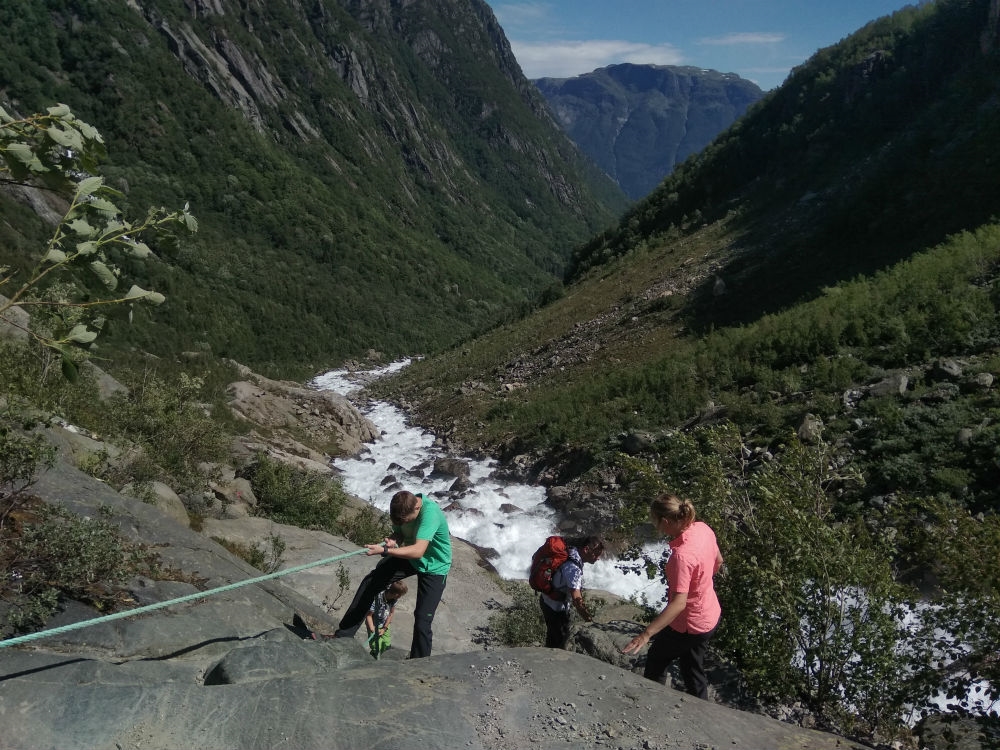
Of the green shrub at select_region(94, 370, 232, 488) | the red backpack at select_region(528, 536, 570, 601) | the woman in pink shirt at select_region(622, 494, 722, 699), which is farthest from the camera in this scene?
the green shrub at select_region(94, 370, 232, 488)

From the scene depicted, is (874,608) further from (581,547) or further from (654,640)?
(581,547)

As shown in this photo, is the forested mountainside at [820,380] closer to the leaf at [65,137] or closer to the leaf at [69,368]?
the leaf at [69,368]

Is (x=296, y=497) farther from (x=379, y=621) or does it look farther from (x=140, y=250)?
(x=140, y=250)

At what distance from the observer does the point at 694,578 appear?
14.1 ft

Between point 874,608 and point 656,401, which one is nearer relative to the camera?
point 874,608

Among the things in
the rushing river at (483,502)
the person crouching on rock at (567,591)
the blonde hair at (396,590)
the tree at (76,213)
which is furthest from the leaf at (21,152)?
the rushing river at (483,502)

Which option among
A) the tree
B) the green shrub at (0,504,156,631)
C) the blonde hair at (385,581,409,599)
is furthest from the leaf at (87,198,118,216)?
the blonde hair at (385,581,409,599)

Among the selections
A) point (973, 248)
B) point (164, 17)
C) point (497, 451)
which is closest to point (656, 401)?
point (497, 451)

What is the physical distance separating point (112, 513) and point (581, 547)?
4.24 m

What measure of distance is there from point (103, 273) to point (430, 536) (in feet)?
12.5

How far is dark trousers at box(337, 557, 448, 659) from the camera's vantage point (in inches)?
212

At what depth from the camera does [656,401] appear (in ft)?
57.5

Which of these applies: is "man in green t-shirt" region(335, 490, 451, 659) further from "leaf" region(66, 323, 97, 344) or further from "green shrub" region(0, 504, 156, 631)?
"leaf" region(66, 323, 97, 344)

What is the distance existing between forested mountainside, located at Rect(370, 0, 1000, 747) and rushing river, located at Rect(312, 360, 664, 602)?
30.1 inches
